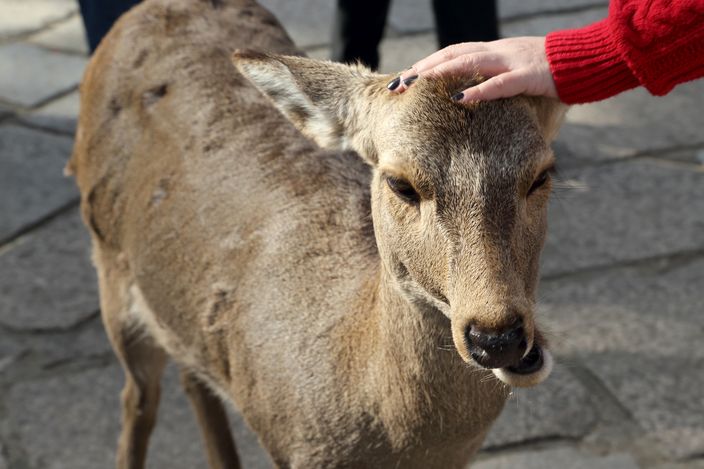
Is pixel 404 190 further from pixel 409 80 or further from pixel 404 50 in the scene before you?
pixel 404 50

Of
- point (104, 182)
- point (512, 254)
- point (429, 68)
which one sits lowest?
point (104, 182)

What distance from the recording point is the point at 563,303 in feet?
15.3

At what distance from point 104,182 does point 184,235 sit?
1.54 ft

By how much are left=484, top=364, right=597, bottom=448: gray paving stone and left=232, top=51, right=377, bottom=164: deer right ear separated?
1621 mm

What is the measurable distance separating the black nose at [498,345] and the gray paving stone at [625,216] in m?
2.64

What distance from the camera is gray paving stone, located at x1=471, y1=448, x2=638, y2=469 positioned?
383 centimetres

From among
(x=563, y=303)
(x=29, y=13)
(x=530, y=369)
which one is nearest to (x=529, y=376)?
(x=530, y=369)

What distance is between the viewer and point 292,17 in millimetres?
7145

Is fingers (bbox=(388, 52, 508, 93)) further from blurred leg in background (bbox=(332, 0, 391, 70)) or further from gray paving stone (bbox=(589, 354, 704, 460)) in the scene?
blurred leg in background (bbox=(332, 0, 391, 70))

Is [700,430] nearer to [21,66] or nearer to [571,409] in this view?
[571,409]

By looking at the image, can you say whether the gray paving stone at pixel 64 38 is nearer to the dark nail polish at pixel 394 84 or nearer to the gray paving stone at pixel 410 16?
the gray paving stone at pixel 410 16

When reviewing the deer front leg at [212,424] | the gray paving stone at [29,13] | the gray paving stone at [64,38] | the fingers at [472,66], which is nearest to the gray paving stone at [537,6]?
the gray paving stone at [64,38]

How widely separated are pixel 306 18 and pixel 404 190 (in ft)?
16.0

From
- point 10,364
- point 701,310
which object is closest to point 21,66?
point 10,364
